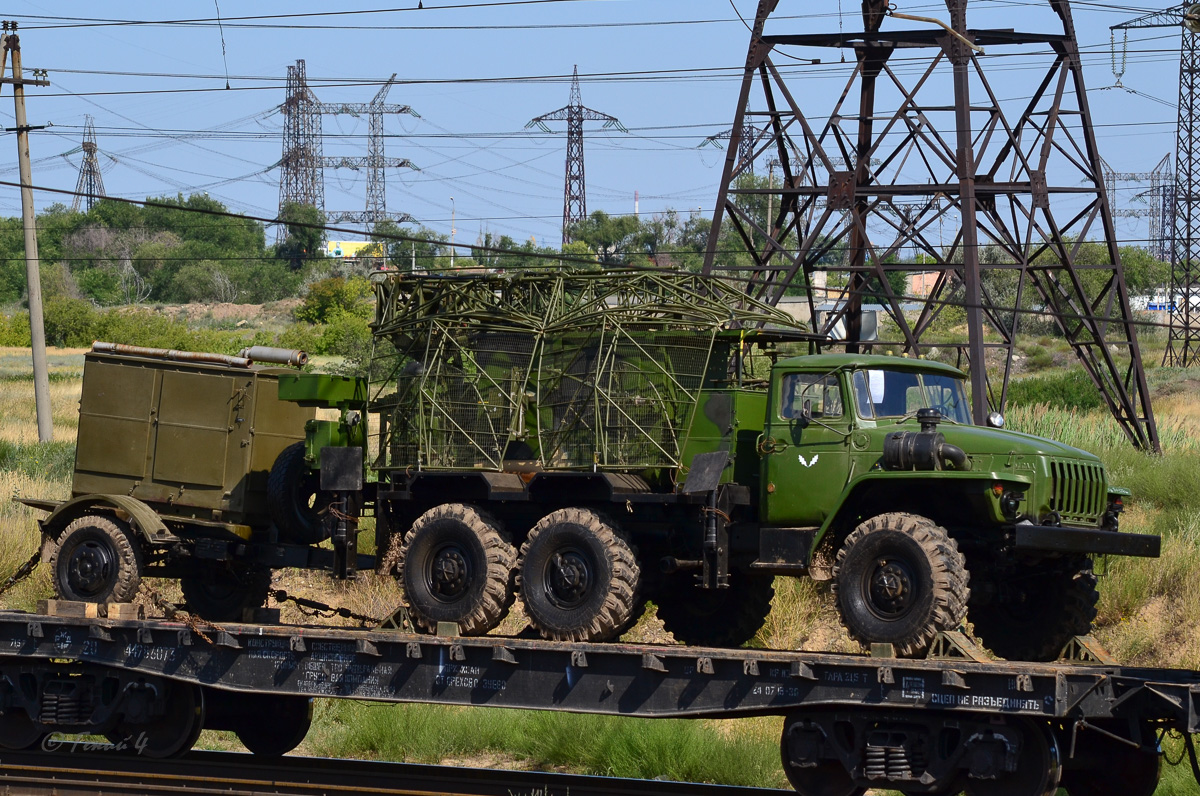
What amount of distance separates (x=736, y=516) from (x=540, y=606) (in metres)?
1.86

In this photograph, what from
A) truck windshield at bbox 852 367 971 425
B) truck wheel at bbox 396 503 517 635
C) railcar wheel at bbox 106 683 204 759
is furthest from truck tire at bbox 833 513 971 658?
railcar wheel at bbox 106 683 204 759

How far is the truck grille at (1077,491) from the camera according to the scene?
35.2 ft

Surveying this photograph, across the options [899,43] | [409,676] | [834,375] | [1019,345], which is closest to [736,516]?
[834,375]

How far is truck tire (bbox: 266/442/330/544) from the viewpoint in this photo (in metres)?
14.2

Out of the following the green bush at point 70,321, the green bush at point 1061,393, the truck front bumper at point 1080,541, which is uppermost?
the green bush at point 70,321

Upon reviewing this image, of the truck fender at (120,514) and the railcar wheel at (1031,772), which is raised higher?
the truck fender at (120,514)

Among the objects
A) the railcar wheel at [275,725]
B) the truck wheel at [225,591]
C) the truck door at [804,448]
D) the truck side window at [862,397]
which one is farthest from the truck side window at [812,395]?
the truck wheel at [225,591]

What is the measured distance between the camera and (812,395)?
38.7ft

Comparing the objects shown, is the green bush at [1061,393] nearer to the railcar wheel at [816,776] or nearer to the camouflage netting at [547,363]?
the camouflage netting at [547,363]

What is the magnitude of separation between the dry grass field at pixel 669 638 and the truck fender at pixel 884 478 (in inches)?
130

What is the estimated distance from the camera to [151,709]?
41.7ft

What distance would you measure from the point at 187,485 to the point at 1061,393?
84.8 feet

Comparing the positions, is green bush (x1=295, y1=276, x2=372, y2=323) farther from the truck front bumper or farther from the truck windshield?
the truck front bumper

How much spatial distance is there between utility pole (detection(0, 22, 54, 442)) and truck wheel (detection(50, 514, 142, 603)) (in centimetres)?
1563
